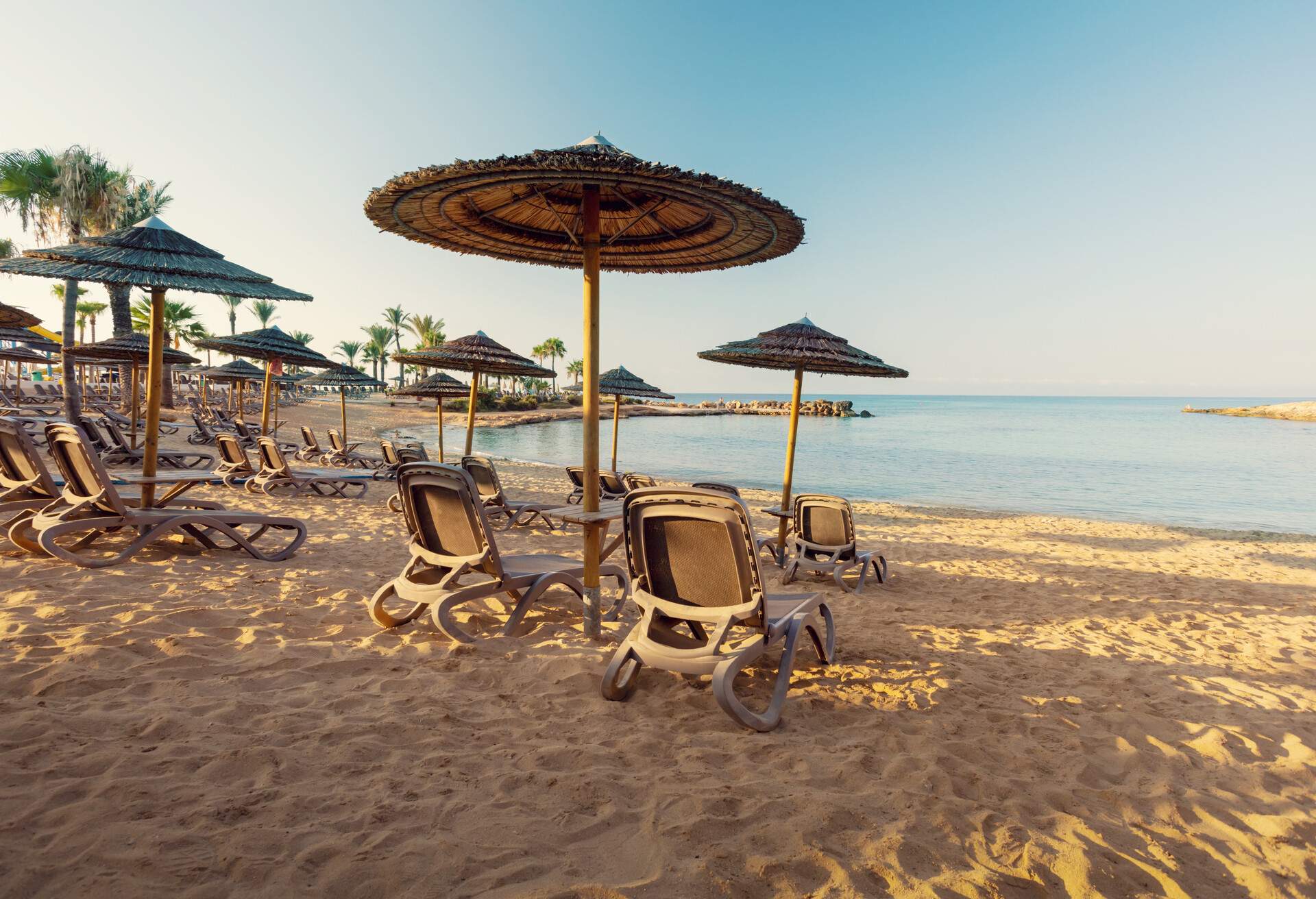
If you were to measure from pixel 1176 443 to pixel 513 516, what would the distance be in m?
50.6

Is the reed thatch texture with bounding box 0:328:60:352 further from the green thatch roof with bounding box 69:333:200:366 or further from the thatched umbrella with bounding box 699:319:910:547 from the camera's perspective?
the thatched umbrella with bounding box 699:319:910:547

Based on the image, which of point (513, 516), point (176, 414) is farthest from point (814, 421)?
point (513, 516)

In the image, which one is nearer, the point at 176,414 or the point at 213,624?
the point at 213,624

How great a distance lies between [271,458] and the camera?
10.3 m

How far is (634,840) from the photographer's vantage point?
2053mm

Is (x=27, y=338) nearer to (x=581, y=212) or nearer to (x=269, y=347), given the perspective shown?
(x=269, y=347)

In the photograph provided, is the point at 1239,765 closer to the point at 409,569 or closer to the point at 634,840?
the point at 634,840

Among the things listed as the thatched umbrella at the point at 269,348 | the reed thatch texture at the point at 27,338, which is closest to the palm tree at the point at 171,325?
the reed thatch texture at the point at 27,338

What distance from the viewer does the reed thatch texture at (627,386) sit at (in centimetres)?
1251

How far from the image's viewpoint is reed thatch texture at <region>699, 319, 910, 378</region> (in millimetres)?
6719

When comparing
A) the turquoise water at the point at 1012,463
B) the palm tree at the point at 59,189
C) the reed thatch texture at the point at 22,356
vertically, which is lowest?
the turquoise water at the point at 1012,463

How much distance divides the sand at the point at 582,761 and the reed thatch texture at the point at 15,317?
9.68ft

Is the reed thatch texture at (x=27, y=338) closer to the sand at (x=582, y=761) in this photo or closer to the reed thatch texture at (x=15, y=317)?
the reed thatch texture at (x=15, y=317)

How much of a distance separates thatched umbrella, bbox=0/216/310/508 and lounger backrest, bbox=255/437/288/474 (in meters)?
4.55
